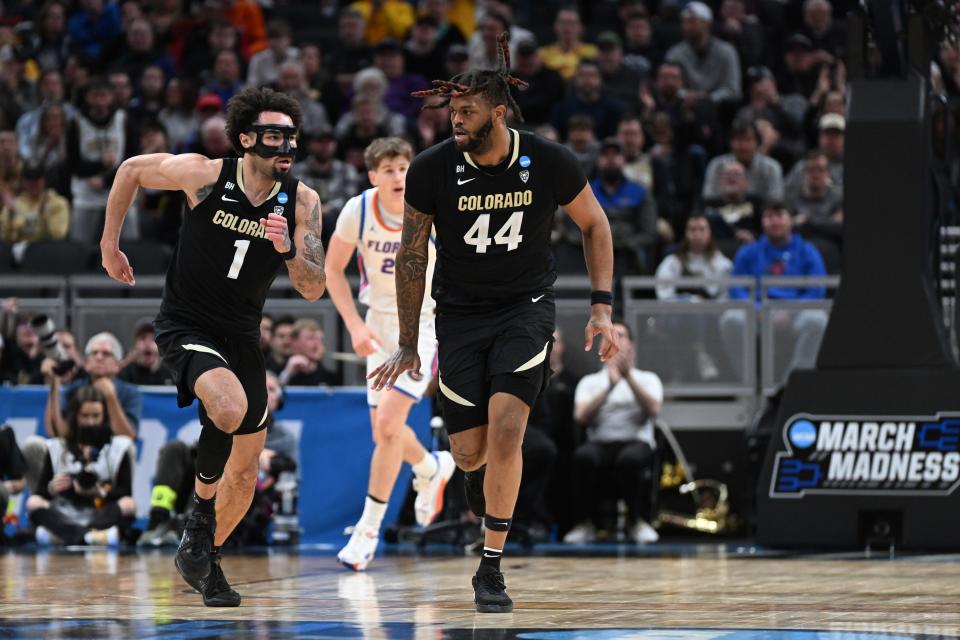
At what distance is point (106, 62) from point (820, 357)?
12.1 m

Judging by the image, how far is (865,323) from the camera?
11.3 meters

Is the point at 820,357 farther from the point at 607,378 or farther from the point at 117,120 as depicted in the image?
the point at 117,120

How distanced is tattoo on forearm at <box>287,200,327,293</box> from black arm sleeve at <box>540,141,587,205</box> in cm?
119

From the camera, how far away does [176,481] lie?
1270 centimetres

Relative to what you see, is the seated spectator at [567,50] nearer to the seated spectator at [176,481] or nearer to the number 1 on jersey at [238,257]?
the seated spectator at [176,481]

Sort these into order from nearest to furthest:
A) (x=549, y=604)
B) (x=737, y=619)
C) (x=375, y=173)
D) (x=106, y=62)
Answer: (x=737, y=619) → (x=549, y=604) → (x=375, y=173) → (x=106, y=62)

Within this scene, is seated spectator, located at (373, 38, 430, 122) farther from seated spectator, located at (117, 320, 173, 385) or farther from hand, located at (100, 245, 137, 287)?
hand, located at (100, 245, 137, 287)

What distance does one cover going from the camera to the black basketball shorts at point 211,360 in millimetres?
7820

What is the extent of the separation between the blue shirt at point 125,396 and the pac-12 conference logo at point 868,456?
5.32 m

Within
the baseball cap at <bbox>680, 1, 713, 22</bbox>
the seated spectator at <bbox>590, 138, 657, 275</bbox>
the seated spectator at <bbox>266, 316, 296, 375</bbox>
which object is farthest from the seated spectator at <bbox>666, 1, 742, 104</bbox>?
Answer: the seated spectator at <bbox>266, 316, 296, 375</bbox>

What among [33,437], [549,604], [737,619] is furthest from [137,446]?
[737,619]

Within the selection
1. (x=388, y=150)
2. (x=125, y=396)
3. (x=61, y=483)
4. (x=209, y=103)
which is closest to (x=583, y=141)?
(x=209, y=103)

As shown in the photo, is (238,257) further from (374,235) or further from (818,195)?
(818,195)

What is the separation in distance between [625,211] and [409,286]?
7.71m
